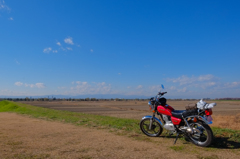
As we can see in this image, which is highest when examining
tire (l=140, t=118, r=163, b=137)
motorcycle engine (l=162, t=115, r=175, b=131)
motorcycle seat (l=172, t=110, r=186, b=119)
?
motorcycle seat (l=172, t=110, r=186, b=119)

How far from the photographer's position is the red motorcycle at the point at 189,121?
230 inches


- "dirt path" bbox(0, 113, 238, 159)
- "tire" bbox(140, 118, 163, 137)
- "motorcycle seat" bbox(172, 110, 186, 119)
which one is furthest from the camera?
"tire" bbox(140, 118, 163, 137)

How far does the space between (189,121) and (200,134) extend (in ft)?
1.77

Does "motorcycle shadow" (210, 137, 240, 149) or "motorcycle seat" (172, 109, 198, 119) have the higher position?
"motorcycle seat" (172, 109, 198, 119)

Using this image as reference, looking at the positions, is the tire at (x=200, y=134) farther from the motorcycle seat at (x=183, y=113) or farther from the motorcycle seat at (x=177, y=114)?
the motorcycle seat at (x=177, y=114)

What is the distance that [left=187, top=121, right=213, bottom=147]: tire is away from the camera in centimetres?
575

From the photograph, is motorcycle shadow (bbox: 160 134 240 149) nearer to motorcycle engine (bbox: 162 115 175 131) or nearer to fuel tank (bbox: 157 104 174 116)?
motorcycle engine (bbox: 162 115 175 131)

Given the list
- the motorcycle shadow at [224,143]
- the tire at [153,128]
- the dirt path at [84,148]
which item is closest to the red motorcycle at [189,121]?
the tire at [153,128]

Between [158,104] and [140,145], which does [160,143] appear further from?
[158,104]

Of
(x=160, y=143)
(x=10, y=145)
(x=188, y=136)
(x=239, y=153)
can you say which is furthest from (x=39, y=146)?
(x=239, y=153)

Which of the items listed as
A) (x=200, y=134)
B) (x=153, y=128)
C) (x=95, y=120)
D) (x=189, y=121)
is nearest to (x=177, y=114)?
(x=189, y=121)

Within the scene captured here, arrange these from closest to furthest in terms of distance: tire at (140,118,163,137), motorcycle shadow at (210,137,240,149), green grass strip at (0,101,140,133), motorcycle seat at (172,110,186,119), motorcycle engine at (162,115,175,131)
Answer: motorcycle shadow at (210,137,240,149) → motorcycle seat at (172,110,186,119) → motorcycle engine at (162,115,175,131) → tire at (140,118,163,137) → green grass strip at (0,101,140,133)

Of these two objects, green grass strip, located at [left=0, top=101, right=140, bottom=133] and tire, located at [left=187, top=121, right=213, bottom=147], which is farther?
green grass strip, located at [left=0, top=101, right=140, bottom=133]

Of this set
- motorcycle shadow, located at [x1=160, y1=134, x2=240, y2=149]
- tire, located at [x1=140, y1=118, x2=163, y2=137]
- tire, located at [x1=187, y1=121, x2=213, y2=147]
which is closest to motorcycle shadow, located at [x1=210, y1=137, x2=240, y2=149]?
motorcycle shadow, located at [x1=160, y1=134, x2=240, y2=149]
